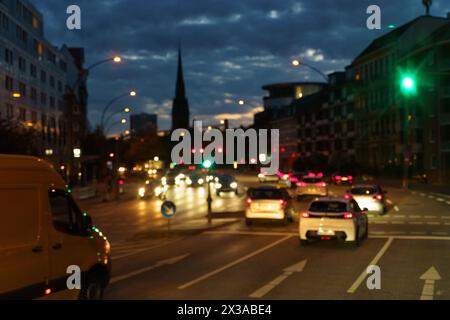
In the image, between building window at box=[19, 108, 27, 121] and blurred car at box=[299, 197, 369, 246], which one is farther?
building window at box=[19, 108, 27, 121]

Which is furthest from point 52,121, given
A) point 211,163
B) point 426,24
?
point 211,163

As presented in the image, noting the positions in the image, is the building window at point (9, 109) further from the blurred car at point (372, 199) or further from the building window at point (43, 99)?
Answer: the blurred car at point (372, 199)

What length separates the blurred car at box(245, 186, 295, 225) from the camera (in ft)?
81.3

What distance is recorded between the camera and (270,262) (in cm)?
1542

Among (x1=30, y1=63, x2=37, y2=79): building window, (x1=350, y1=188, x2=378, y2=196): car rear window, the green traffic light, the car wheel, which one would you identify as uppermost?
(x1=30, y1=63, x2=37, y2=79): building window

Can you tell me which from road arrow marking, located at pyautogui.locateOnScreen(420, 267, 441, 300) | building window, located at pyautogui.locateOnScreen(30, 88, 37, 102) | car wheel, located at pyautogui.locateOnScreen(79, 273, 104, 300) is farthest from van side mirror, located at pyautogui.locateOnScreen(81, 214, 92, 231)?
building window, located at pyautogui.locateOnScreen(30, 88, 37, 102)

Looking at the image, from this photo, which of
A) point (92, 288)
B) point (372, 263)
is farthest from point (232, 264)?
point (92, 288)

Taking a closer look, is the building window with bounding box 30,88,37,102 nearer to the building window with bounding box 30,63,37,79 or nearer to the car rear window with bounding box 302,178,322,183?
the building window with bounding box 30,63,37,79

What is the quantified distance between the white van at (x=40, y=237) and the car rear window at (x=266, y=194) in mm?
15326

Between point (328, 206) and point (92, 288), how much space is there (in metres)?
9.99

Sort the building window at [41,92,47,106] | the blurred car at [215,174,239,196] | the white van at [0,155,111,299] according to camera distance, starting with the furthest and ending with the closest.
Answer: the building window at [41,92,47,106] → the blurred car at [215,174,239,196] → the white van at [0,155,111,299]

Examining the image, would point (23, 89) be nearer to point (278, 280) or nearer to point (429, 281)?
point (278, 280)

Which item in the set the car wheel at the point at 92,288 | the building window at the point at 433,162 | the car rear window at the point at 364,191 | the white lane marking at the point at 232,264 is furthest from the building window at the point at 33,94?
the car wheel at the point at 92,288

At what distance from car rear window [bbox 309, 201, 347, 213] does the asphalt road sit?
3.46 ft
